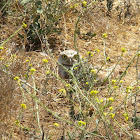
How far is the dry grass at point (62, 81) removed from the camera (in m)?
2.38

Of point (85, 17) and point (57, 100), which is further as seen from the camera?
point (85, 17)

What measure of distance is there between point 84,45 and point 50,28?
675 millimetres

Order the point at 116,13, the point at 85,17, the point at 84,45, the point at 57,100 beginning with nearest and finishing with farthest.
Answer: the point at 57,100
the point at 84,45
the point at 85,17
the point at 116,13

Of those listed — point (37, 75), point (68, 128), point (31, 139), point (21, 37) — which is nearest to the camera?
point (31, 139)

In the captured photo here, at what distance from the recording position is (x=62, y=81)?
243 centimetres

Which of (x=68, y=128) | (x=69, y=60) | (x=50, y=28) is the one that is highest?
(x=50, y=28)

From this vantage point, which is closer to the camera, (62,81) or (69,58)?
(62,81)

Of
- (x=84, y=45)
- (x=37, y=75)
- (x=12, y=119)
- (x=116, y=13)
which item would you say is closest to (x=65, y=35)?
(x=84, y=45)

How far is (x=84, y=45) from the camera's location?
4367 millimetres

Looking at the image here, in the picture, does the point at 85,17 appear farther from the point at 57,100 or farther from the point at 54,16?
the point at 57,100

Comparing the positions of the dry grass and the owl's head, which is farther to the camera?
the owl's head

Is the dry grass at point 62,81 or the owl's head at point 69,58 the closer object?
the dry grass at point 62,81

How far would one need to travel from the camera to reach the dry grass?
7.81ft

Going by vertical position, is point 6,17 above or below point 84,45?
above
